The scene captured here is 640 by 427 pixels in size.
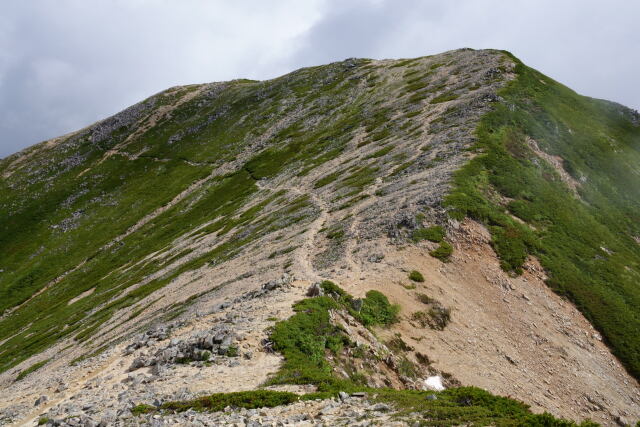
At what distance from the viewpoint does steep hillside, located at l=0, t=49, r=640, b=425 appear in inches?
950

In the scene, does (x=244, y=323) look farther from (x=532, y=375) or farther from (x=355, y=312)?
(x=532, y=375)

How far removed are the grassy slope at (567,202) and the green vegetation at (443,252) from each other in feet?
16.6

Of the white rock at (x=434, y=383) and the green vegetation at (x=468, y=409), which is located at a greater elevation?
the green vegetation at (x=468, y=409)

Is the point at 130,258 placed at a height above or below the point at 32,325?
above

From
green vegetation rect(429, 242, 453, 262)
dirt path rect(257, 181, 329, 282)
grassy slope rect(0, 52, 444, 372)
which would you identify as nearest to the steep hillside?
green vegetation rect(429, 242, 453, 262)

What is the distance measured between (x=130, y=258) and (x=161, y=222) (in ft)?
56.9

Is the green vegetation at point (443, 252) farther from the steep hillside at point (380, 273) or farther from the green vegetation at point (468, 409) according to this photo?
the green vegetation at point (468, 409)

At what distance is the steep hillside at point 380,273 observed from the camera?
24.1 m

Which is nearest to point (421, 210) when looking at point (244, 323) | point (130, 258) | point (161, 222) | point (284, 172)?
point (244, 323)

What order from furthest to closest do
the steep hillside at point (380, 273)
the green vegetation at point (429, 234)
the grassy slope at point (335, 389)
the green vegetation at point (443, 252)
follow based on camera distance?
the green vegetation at point (429, 234) → the green vegetation at point (443, 252) → the steep hillside at point (380, 273) → the grassy slope at point (335, 389)

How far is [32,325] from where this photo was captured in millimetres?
78062

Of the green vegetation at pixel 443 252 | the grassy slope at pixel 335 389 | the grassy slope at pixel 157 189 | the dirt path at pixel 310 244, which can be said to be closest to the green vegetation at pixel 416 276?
the green vegetation at pixel 443 252

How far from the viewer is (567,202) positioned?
51688 mm

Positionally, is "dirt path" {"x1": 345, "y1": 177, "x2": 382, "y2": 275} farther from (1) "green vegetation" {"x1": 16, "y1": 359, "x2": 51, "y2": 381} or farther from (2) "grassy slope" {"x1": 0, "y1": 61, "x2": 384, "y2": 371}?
(1) "green vegetation" {"x1": 16, "y1": 359, "x2": 51, "y2": 381}
